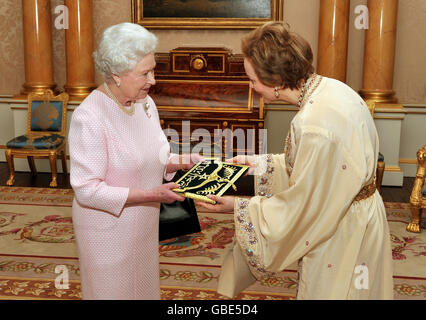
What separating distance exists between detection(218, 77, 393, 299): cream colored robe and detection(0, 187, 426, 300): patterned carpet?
1.53 m

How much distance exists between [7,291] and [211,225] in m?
2.10

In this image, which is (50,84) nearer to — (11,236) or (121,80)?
(11,236)

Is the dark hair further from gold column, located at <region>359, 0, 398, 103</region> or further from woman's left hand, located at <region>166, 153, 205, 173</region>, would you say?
gold column, located at <region>359, 0, 398, 103</region>

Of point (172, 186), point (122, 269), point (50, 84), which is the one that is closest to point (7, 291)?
point (122, 269)

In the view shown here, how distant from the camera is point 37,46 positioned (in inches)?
287

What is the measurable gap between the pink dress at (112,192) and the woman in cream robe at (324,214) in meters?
0.40

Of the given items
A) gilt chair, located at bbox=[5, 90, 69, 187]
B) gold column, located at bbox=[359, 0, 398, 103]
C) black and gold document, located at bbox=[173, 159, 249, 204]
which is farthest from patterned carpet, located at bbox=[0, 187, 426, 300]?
gold column, located at bbox=[359, 0, 398, 103]

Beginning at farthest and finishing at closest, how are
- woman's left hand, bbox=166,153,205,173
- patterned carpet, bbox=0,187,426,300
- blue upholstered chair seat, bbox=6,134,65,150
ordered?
blue upholstered chair seat, bbox=6,134,65,150 < patterned carpet, bbox=0,187,426,300 < woman's left hand, bbox=166,153,205,173

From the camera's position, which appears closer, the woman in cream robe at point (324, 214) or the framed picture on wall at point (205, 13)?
the woman in cream robe at point (324, 214)

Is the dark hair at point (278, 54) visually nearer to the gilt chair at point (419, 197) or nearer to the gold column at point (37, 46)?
the gilt chair at point (419, 197)

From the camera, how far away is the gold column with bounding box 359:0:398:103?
261 inches

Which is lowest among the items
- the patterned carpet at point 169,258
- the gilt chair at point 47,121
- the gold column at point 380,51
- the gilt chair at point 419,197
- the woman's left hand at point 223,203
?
the patterned carpet at point 169,258

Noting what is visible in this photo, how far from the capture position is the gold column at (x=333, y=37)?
265 inches

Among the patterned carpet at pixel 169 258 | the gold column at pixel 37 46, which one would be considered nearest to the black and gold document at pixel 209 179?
the patterned carpet at pixel 169 258
